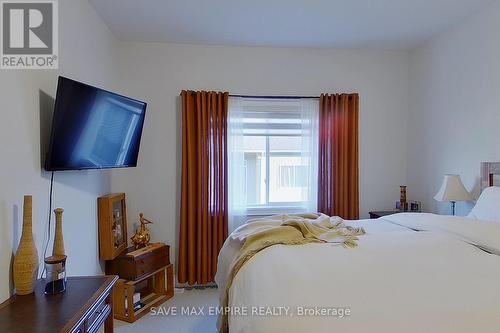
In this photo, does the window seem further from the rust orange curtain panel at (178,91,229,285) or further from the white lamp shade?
the white lamp shade

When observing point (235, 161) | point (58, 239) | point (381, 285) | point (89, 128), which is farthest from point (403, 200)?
point (58, 239)

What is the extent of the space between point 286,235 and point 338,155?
1.94 m

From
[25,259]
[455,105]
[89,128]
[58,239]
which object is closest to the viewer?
[25,259]

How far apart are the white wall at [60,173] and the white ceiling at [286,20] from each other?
37cm

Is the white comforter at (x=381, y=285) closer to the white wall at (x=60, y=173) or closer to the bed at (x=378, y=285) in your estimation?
the bed at (x=378, y=285)

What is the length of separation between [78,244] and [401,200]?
329cm

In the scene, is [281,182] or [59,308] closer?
[59,308]

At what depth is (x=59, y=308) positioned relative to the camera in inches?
54.0

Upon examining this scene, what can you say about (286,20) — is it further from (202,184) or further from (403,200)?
(403,200)

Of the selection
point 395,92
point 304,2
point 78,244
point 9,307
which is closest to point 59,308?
point 9,307

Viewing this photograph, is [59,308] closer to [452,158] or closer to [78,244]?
[78,244]

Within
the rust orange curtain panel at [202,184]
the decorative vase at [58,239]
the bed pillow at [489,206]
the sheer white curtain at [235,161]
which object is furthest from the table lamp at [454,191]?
the decorative vase at [58,239]

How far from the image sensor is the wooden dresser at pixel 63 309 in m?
1.23

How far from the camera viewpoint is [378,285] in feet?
4.12
